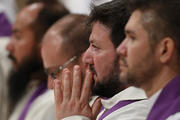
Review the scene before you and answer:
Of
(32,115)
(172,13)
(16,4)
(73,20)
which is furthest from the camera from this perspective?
(16,4)

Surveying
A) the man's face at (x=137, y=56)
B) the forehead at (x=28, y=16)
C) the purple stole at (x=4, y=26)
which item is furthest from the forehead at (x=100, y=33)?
the purple stole at (x=4, y=26)

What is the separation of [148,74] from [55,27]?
897 millimetres

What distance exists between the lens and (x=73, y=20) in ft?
6.37

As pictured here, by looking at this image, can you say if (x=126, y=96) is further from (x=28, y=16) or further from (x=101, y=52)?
(x=28, y=16)

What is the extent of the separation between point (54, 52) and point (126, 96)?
0.66 metres

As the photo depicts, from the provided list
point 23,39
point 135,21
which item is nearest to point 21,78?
point 23,39

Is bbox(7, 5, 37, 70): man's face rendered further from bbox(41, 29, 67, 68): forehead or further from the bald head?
bbox(41, 29, 67, 68): forehead

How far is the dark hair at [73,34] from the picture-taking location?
1867mm

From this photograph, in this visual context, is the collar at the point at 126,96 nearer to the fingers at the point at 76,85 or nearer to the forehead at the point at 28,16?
the fingers at the point at 76,85

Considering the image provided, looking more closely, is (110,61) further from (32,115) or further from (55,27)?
(32,115)

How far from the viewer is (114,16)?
1.35 meters

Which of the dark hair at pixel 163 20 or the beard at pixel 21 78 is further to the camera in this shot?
the beard at pixel 21 78

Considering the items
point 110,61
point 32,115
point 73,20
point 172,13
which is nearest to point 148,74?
point 172,13

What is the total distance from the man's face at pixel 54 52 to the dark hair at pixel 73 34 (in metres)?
0.02
